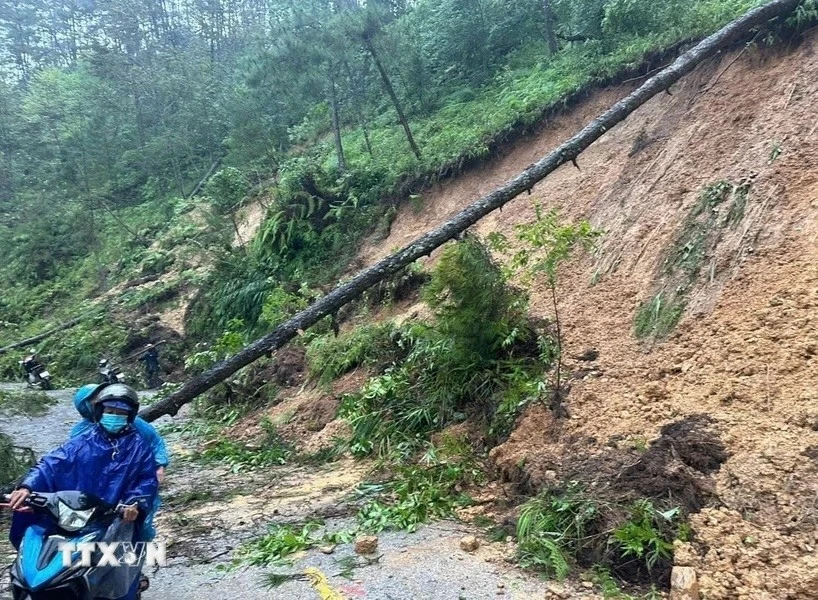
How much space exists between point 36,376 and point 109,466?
1782 centimetres

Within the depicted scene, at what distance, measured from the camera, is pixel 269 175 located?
2550 centimetres

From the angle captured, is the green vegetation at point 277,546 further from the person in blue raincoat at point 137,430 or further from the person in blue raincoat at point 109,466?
the person in blue raincoat at point 109,466

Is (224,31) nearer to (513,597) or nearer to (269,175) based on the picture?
(269,175)

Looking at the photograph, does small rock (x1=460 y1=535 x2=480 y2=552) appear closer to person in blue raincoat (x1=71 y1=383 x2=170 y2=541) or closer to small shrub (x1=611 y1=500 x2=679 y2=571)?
small shrub (x1=611 y1=500 x2=679 y2=571)

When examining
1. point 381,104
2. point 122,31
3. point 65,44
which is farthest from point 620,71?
point 65,44

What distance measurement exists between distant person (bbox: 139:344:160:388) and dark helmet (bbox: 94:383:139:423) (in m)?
15.7

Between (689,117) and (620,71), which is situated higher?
(620,71)

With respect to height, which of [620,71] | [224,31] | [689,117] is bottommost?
[689,117]

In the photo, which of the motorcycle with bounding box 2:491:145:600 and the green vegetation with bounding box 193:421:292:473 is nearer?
the motorcycle with bounding box 2:491:145:600

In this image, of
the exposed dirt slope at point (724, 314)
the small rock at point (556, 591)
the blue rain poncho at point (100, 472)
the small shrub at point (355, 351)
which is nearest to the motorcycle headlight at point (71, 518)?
the blue rain poncho at point (100, 472)

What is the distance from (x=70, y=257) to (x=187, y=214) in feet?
24.3

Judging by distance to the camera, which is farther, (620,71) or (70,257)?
(70,257)

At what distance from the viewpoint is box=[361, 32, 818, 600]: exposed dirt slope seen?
4754mm

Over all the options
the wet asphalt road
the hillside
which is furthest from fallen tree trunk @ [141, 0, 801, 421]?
the wet asphalt road
